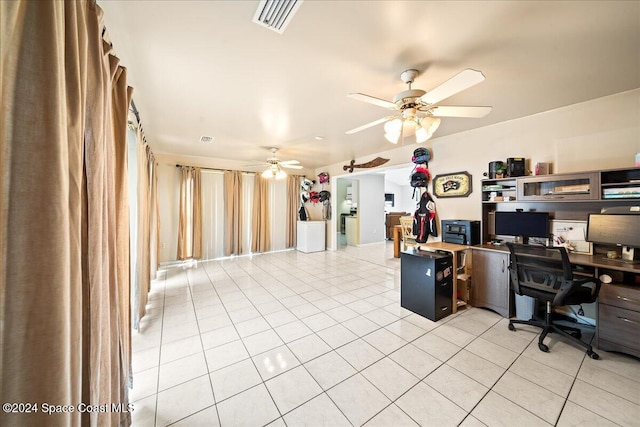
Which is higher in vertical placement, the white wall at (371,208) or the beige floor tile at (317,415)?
the white wall at (371,208)

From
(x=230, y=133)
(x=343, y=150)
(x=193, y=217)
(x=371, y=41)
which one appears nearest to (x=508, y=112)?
(x=371, y=41)

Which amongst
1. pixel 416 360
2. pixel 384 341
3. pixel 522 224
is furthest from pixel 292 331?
pixel 522 224

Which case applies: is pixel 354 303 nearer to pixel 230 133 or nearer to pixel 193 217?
pixel 230 133

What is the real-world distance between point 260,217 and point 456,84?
5.43m

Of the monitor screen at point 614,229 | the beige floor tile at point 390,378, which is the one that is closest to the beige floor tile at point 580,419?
the beige floor tile at point 390,378

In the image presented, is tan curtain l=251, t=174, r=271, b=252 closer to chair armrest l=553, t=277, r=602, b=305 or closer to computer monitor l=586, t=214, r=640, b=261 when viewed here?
chair armrest l=553, t=277, r=602, b=305

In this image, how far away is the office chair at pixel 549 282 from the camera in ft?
6.57

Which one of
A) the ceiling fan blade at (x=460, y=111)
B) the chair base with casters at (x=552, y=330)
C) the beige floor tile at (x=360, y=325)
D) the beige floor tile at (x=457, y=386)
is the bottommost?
the beige floor tile at (x=457, y=386)

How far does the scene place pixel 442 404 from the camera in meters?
1.54

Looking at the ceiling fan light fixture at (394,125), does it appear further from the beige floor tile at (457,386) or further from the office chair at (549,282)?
the beige floor tile at (457,386)

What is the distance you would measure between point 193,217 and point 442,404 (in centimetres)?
552

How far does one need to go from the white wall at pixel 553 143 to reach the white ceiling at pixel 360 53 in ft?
0.59

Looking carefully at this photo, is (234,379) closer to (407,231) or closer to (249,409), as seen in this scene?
(249,409)

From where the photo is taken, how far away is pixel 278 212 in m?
6.58
